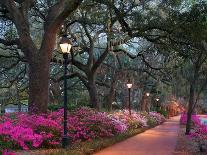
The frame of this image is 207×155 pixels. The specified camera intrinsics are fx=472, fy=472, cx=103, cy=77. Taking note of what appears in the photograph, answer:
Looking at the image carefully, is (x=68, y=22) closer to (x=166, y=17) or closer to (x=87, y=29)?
(x=87, y=29)

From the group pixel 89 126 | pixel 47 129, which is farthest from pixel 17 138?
pixel 89 126

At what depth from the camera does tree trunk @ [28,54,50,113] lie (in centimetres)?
1770

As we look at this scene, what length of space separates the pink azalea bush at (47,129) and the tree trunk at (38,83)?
0.50 meters

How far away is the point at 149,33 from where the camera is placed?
23.8 m

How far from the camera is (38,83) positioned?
17688 millimetres

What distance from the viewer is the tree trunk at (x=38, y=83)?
1770 centimetres

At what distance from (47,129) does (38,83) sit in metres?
2.60

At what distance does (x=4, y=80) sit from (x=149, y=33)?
24008 millimetres

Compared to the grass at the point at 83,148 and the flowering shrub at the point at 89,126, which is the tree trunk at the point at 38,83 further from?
the grass at the point at 83,148

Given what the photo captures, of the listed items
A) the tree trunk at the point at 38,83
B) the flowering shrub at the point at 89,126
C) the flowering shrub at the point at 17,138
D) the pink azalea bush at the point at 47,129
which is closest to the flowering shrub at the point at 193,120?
the flowering shrub at the point at 89,126

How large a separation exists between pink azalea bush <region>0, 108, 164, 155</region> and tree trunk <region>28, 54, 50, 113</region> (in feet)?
1.66

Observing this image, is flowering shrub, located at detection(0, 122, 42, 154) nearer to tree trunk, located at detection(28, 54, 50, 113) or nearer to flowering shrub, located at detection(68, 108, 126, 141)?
flowering shrub, located at detection(68, 108, 126, 141)

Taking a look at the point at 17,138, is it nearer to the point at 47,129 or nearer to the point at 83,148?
the point at 47,129

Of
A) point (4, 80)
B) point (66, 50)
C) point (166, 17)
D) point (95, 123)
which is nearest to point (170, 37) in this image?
point (166, 17)
